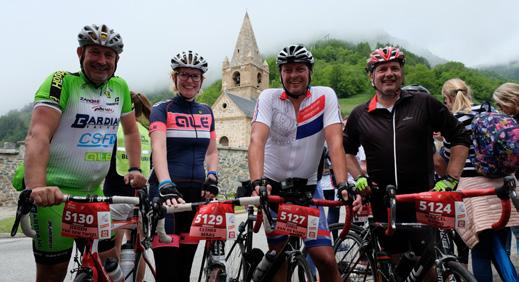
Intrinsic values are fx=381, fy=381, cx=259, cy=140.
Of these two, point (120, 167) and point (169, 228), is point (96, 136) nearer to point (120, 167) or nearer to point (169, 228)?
point (169, 228)

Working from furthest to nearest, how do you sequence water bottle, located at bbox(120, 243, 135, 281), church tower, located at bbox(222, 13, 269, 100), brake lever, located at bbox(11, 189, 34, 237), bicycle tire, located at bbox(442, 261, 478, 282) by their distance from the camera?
church tower, located at bbox(222, 13, 269, 100) → water bottle, located at bbox(120, 243, 135, 281) → bicycle tire, located at bbox(442, 261, 478, 282) → brake lever, located at bbox(11, 189, 34, 237)

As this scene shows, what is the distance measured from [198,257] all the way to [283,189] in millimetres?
4269

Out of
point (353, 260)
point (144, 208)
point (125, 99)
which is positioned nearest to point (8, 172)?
point (125, 99)

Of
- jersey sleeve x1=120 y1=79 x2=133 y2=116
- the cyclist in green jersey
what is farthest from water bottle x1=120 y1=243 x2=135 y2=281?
jersey sleeve x1=120 y1=79 x2=133 y2=116

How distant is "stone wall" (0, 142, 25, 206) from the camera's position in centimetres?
2036

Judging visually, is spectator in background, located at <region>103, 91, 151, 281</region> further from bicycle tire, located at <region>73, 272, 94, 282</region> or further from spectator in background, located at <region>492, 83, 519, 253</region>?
spectator in background, located at <region>492, 83, 519, 253</region>

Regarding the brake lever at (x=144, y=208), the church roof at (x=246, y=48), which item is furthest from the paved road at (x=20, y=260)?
the church roof at (x=246, y=48)

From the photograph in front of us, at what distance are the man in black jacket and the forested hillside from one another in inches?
3199

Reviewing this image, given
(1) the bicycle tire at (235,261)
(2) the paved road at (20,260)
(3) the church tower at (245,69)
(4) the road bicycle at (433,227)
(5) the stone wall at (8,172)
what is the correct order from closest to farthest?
1. (4) the road bicycle at (433,227)
2. (1) the bicycle tire at (235,261)
3. (2) the paved road at (20,260)
4. (5) the stone wall at (8,172)
5. (3) the church tower at (245,69)

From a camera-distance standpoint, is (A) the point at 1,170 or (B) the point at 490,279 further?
(A) the point at 1,170

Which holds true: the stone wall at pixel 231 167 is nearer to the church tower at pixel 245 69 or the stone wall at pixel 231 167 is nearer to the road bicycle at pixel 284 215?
the road bicycle at pixel 284 215

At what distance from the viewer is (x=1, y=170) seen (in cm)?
2048

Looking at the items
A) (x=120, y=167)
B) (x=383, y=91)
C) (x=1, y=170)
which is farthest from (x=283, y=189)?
(x=1, y=170)

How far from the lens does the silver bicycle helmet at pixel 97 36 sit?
2.76 meters
